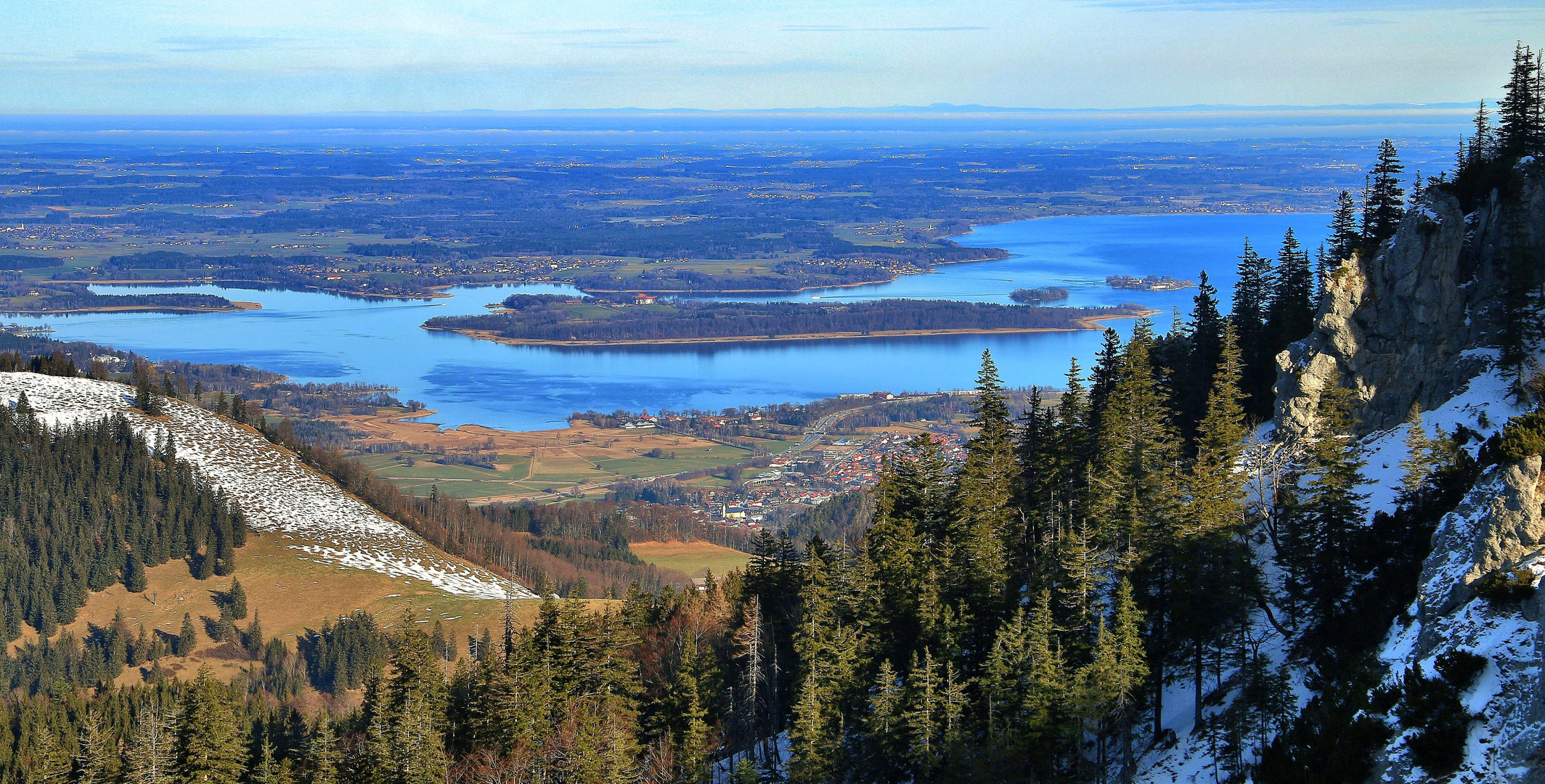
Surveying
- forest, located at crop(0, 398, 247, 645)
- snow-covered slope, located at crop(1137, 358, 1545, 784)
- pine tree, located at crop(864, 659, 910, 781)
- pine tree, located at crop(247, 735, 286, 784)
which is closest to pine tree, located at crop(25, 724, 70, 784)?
pine tree, located at crop(247, 735, 286, 784)

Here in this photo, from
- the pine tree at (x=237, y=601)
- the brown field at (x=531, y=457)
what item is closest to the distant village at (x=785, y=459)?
the brown field at (x=531, y=457)

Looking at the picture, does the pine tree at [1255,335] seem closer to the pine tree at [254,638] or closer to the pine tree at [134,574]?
the pine tree at [254,638]

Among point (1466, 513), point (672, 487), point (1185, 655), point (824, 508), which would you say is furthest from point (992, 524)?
point (672, 487)

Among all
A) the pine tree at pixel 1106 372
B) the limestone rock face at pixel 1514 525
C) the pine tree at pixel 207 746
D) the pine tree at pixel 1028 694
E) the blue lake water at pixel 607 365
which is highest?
the limestone rock face at pixel 1514 525

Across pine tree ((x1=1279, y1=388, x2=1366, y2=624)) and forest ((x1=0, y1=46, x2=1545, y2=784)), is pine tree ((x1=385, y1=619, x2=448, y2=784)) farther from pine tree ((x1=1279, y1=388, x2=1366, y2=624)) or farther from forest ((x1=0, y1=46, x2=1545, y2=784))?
pine tree ((x1=1279, y1=388, x2=1366, y2=624))

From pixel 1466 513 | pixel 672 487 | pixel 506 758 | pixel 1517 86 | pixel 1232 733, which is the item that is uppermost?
pixel 1517 86

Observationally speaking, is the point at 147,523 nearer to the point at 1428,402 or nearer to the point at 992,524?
the point at 992,524
